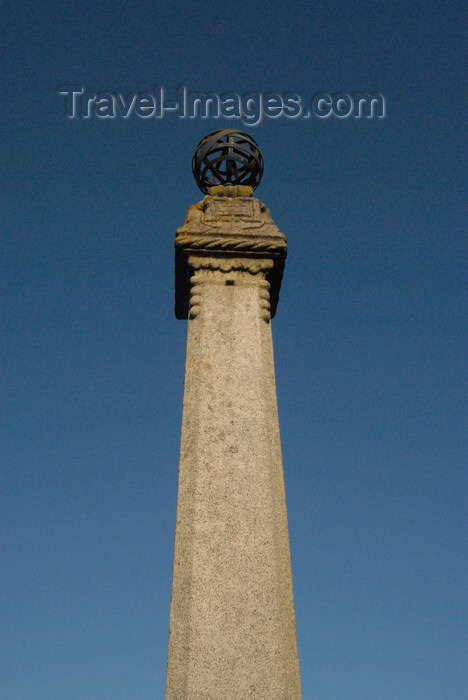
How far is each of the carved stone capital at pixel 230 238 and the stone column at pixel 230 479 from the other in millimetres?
11

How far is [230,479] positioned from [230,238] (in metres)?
2.34

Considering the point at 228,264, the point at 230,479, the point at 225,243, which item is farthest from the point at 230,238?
the point at 230,479

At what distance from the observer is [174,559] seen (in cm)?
485

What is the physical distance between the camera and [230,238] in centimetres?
611

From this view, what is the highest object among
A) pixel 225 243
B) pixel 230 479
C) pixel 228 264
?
pixel 225 243

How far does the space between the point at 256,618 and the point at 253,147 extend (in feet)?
16.1

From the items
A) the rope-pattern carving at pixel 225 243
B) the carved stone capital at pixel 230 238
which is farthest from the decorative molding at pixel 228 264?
Answer: the rope-pattern carving at pixel 225 243

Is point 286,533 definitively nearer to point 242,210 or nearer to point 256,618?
point 256,618

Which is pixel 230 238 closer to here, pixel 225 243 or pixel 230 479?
pixel 225 243

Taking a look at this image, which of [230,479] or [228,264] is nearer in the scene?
[230,479]

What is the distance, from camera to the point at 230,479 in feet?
16.5

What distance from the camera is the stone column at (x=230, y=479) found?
14.4ft

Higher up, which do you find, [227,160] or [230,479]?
[227,160]

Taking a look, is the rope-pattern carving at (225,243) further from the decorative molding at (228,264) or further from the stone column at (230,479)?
the decorative molding at (228,264)
